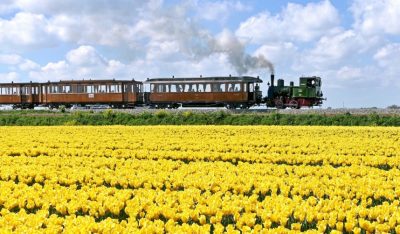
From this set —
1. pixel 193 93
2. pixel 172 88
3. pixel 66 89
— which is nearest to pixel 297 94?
pixel 193 93

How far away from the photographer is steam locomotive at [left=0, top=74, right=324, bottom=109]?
3791cm

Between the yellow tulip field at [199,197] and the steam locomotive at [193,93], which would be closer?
the yellow tulip field at [199,197]

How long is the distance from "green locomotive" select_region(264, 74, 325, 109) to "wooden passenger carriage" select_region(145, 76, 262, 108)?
114 centimetres

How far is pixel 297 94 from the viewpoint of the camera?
125 ft

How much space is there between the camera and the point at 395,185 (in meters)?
9.25

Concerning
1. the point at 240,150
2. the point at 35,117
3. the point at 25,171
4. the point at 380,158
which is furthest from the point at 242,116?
the point at 25,171

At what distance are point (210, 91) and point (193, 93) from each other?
4.11ft

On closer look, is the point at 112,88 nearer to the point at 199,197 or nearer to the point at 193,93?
the point at 193,93

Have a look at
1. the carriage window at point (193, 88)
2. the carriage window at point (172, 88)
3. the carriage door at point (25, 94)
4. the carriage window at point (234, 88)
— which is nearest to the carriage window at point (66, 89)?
the carriage door at point (25, 94)

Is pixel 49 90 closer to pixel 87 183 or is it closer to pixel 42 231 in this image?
pixel 87 183

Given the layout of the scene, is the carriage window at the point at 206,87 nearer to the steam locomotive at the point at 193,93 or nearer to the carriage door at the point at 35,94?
the steam locomotive at the point at 193,93

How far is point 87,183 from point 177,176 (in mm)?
1641

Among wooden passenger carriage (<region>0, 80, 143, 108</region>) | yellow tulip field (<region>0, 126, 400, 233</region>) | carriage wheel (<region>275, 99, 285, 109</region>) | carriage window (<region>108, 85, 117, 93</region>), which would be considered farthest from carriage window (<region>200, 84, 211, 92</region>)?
yellow tulip field (<region>0, 126, 400, 233</region>)

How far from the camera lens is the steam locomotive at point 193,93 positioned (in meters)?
37.9
